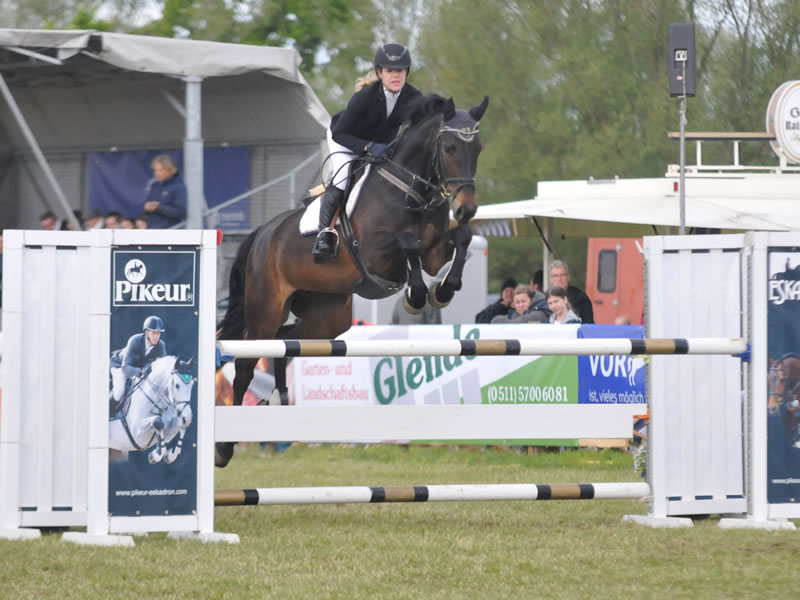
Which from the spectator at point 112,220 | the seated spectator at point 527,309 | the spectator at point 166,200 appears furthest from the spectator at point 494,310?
the spectator at point 112,220

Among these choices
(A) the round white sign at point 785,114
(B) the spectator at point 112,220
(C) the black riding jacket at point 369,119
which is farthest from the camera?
(A) the round white sign at point 785,114

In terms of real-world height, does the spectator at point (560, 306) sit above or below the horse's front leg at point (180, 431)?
above

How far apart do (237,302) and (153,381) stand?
8.76 ft

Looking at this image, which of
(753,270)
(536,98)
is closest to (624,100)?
(536,98)

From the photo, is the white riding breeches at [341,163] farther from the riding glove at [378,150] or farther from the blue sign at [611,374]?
the blue sign at [611,374]

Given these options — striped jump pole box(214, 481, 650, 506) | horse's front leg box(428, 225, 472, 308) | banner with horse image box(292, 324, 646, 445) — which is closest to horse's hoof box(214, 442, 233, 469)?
striped jump pole box(214, 481, 650, 506)

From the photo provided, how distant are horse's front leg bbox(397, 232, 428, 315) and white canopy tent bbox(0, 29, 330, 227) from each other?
412cm

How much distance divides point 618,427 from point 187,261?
7.01 feet

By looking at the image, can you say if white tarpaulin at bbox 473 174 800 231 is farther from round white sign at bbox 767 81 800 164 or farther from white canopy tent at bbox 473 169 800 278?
round white sign at bbox 767 81 800 164

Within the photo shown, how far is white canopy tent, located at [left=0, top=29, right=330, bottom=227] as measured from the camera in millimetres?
9875

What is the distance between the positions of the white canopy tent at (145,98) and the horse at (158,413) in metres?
5.05

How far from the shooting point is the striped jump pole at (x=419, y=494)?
5.41 metres

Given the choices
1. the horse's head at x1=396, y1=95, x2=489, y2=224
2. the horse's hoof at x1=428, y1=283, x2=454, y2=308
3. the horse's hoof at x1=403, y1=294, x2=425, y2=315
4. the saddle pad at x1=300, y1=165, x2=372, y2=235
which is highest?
the horse's head at x1=396, y1=95, x2=489, y2=224

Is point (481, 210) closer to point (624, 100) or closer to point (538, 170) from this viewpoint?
point (624, 100)
